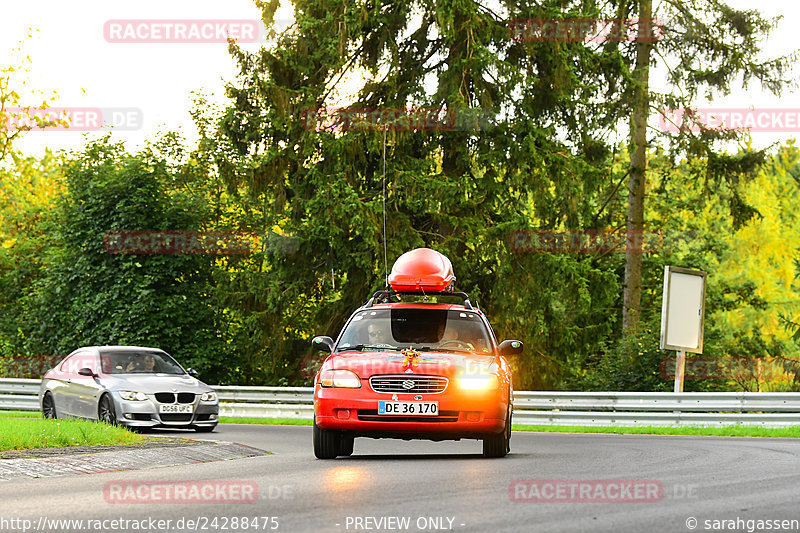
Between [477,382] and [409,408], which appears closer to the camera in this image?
[409,408]

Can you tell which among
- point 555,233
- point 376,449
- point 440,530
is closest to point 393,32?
point 555,233

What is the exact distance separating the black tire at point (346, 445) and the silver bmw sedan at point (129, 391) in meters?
6.19

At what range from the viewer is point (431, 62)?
31.9 m

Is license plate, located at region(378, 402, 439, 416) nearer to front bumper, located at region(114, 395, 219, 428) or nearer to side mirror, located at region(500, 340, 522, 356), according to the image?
side mirror, located at region(500, 340, 522, 356)

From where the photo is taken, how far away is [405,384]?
42.9ft

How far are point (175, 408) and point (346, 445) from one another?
6.45m

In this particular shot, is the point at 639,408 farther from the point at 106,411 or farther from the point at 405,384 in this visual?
the point at 405,384

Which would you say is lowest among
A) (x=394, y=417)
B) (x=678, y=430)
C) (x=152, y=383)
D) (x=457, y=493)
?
(x=678, y=430)

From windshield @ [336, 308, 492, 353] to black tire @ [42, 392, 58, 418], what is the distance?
958 cm

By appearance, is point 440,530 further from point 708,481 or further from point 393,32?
point 393,32

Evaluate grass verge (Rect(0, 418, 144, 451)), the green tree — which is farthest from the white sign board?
the green tree

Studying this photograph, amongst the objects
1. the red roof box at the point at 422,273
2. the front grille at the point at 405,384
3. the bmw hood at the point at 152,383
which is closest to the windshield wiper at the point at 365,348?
the front grille at the point at 405,384

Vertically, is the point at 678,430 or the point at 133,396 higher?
the point at 133,396

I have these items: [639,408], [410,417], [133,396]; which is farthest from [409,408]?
[639,408]
